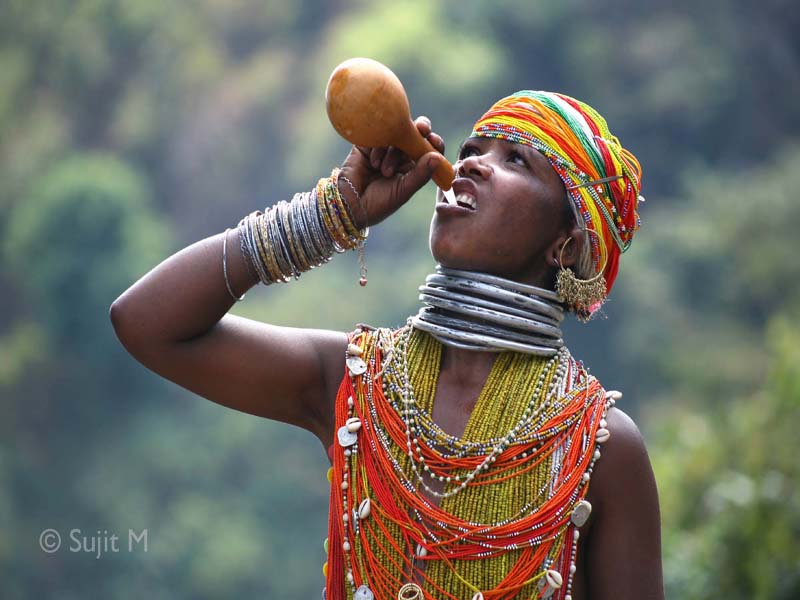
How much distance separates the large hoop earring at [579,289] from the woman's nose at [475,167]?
0.84ft

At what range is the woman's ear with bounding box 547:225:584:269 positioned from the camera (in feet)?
8.53

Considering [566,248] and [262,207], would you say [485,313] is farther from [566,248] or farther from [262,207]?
[262,207]

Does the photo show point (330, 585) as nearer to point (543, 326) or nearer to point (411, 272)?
point (543, 326)

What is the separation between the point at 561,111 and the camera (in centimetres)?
262

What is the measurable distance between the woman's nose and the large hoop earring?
0.84ft

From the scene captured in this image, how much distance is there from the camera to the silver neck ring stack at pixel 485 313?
2480 millimetres

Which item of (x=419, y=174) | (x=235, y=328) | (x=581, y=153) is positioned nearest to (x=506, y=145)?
(x=581, y=153)

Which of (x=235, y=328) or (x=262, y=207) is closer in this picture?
(x=235, y=328)

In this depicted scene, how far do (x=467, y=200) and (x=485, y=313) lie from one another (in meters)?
0.27

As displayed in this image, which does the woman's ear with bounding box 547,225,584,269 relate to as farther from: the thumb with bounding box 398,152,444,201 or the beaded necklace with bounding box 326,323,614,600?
the thumb with bounding box 398,152,444,201

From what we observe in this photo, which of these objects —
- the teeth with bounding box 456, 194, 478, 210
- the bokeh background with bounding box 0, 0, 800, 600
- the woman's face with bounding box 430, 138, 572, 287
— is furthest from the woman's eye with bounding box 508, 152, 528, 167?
the bokeh background with bounding box 0, 0, 800, 600

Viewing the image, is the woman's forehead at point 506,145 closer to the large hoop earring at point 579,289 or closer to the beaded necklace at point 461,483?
the large hoop earring at point 579,289

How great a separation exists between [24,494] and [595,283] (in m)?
17.9

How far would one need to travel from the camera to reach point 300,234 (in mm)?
2432
